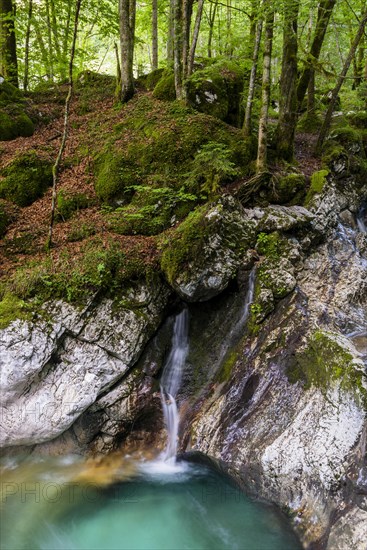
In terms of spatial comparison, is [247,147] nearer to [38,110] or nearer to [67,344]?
[67,344]

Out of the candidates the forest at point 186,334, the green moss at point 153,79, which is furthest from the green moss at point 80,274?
the green moss at point 153,79

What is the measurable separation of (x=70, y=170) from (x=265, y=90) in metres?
5.52

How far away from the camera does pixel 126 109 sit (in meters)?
11.7

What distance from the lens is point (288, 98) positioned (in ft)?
32.3

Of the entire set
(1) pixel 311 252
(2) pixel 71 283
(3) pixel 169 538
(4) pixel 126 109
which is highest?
(4) pixel 126 109

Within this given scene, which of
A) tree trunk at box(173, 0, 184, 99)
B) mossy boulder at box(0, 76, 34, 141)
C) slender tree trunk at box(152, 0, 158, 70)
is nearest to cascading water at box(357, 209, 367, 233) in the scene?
tree trunk at box(173, 0, 184, 99)

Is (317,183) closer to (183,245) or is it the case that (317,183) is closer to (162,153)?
(162,153)

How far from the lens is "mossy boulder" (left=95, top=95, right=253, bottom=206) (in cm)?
920

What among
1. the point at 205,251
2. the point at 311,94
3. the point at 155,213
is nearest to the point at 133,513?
the point at 205,251

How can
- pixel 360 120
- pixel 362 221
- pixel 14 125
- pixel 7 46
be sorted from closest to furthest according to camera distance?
pixel 362 221
pixel 14 125
pixel 7 46
pixel 360 120

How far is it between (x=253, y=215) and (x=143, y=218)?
8.33 ft

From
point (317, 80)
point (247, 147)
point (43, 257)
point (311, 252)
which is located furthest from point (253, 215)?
point (317, 80)

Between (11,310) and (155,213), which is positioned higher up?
(155,213)

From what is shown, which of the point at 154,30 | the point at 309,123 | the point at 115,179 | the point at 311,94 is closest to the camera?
the point at 115,179
